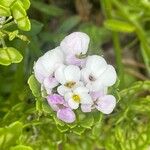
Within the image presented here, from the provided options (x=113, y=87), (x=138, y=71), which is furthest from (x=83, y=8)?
(x=113, y=87)

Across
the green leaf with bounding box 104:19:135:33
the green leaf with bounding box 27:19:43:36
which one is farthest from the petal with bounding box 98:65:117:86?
the green leaf with bounding box 104:19:135:33

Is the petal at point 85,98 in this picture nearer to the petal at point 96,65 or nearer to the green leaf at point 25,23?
the petal at point 96,65

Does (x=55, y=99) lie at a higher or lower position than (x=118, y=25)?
higher

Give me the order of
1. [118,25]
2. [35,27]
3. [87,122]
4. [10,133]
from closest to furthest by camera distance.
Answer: [10,133], [87,122], [35,27], [118,25]

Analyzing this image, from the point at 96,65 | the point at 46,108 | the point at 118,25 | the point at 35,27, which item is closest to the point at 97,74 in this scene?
the point at 96,65

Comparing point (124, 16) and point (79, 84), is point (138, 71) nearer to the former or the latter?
point (124, 16)

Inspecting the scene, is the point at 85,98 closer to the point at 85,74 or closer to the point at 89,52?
the point at 85,74
